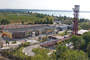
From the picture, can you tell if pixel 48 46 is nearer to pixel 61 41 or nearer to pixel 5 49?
pixel 61 41

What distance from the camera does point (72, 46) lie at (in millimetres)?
10055

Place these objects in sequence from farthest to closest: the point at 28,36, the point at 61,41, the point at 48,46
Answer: the point at 28,36, the point at 61,41, the point at 48,46

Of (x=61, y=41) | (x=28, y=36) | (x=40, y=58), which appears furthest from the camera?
(x=28, y=36)

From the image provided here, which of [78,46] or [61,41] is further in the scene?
[61,41]

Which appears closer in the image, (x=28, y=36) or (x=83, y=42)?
(x=83, y=42)

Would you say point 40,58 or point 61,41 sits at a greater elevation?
point 40,58

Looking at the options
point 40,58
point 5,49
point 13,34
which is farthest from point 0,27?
point 40,58

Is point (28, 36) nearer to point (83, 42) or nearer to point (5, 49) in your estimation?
point (5, 49)

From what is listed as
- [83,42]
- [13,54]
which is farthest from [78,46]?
[13,54]

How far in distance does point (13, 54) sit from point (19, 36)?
493cm

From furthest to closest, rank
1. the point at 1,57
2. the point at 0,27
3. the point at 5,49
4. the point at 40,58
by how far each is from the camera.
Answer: the point at 0,27
the point at 5,49
the point at 1,57
the point at 40,58

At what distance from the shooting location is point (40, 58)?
556 centimetres

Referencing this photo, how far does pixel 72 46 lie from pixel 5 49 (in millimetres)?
4928

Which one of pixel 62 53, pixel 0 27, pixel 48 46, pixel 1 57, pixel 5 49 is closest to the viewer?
pixel 62 53
